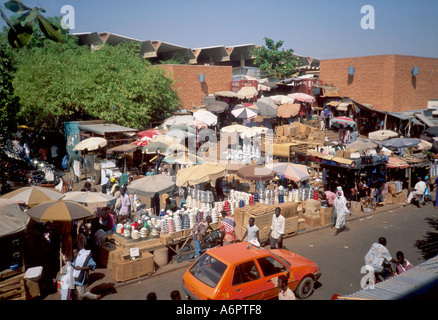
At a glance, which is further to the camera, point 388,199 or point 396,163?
point 396,163

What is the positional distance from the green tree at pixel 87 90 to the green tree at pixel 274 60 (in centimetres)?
1978

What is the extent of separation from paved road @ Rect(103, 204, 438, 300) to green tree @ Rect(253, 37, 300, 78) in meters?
27.0

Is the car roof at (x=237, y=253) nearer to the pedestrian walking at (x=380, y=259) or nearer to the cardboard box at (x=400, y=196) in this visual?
the pedestrian walking at (x=380, y=259)

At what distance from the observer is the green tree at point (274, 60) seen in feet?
132

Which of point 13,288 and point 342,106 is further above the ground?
point 342,106

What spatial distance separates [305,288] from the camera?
7988mm

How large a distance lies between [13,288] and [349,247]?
9.59 meters

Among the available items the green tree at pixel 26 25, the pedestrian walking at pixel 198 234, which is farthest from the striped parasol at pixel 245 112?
the green tree at pixel 26 25

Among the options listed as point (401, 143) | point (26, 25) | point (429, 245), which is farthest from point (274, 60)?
point (26, 25)

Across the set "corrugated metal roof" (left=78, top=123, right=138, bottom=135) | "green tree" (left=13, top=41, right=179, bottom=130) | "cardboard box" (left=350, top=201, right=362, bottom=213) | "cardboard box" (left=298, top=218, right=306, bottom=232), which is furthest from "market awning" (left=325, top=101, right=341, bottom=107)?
"cardboard box" (left=298, top=218, right=306, bottom=232)

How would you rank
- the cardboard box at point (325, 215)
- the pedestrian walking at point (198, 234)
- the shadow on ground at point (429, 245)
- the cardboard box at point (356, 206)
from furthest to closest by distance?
1. the cardboard box at point (356, 206)
2. the cardboard box at point (325, 215)
3. the shadow on ground at point (429, 245)
4. the pedestrian walking at point (198, 234)

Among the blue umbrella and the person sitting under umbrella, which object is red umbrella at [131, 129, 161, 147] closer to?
the blue umbrella

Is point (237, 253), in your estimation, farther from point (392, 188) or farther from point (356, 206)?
point (392, 188)

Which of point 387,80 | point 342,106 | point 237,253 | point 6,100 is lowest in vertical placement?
point 237,253
